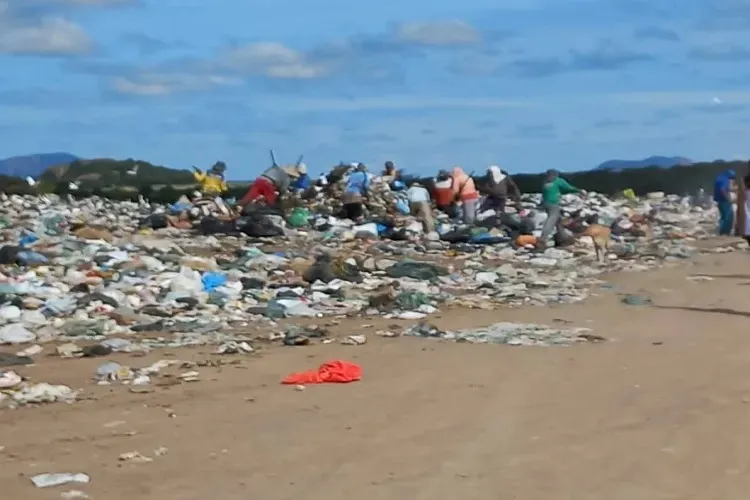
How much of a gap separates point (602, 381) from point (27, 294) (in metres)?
5.80

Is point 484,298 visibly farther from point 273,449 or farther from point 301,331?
point 273,449

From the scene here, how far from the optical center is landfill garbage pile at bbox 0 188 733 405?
8.50m

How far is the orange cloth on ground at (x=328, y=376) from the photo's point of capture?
669 cm

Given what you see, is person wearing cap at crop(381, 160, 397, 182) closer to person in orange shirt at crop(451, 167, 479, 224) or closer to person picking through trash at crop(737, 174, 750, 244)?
person in orange shirt at crop(451, 167, 479, 224)

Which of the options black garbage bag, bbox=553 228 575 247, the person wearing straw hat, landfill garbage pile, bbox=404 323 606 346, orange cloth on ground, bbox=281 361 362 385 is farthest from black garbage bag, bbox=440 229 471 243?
orange cloth on ground, bbox=281 361 362 385

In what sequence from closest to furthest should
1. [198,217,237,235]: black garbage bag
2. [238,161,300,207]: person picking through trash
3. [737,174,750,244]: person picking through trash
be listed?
[737,174,750,244]: person picking through trash
[198,217,237,235]: black garbage bag
[238,161,300,207]: person picking through trash

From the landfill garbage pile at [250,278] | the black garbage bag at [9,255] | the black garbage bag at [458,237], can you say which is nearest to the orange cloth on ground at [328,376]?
the landfill garbage pile at [250,278]

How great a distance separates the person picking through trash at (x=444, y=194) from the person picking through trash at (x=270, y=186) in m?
2.87

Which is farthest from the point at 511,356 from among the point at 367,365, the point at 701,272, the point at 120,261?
the point at 701,272

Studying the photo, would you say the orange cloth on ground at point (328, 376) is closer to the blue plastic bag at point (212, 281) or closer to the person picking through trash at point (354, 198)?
the blue plastic bag at point (212, 281)

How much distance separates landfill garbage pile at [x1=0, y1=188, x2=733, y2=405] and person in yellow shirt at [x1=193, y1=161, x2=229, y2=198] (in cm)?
195

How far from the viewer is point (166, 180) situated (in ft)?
117

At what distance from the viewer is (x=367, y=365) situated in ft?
24.0

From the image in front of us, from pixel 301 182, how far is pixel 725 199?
830 cm
